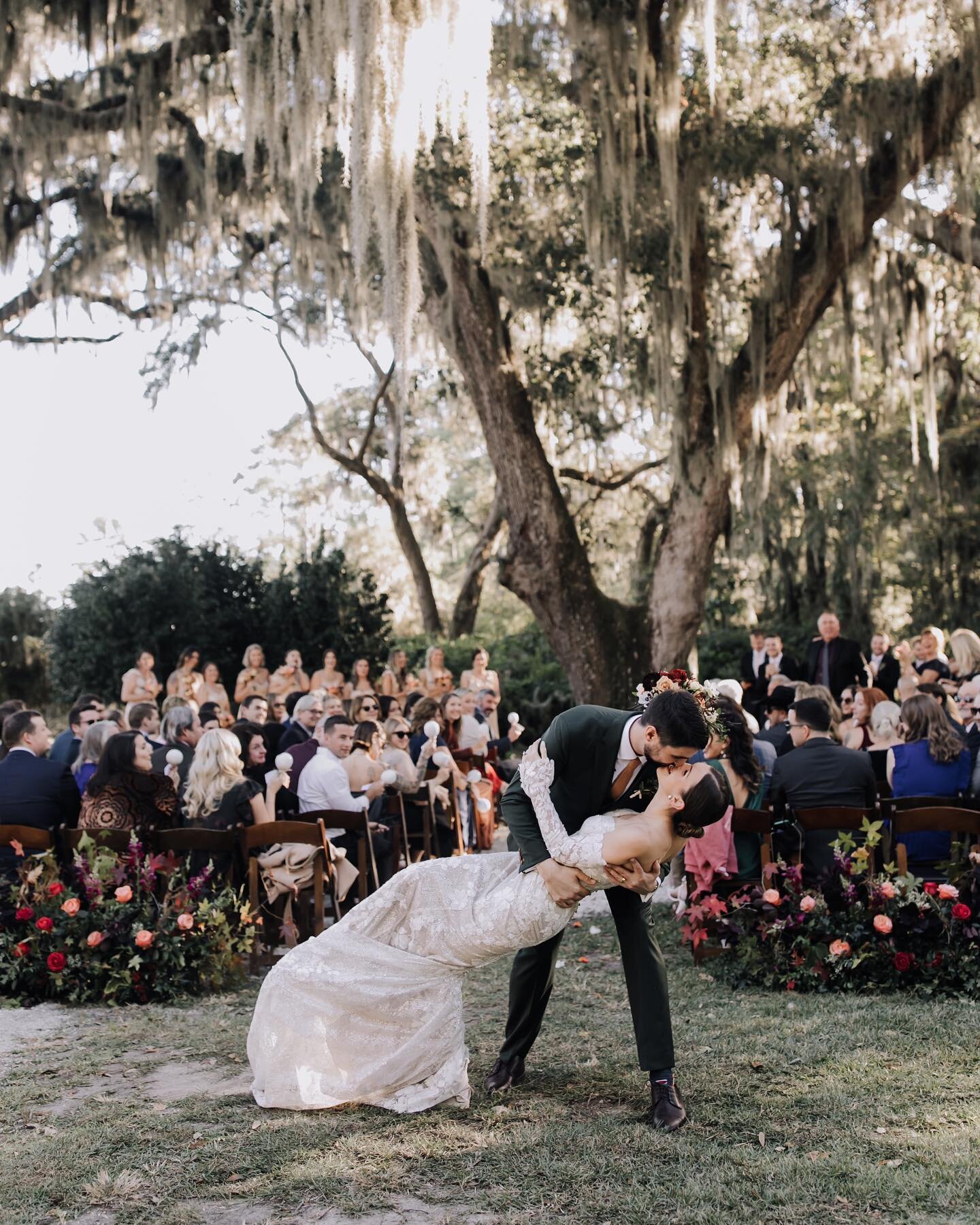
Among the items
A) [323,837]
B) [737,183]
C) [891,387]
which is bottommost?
[323,837]

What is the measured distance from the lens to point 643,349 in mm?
12719

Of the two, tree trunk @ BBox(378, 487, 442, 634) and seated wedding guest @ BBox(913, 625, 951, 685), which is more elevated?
tree trunk @ BBox(378, 487, 442, 634)

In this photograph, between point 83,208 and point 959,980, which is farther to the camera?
point 83,208

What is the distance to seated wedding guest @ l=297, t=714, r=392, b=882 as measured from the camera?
6898mm

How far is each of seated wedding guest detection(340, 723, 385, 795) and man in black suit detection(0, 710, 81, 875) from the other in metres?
1.57

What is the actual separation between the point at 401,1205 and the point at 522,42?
34.2 ft

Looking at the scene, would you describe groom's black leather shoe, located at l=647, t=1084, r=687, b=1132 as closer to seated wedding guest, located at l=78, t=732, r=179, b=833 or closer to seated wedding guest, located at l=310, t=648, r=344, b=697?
seated wedding guest, located at l=78, t=732, r=179, b=833

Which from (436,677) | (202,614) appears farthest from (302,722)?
(202,614)

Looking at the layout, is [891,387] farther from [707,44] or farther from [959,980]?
[959,980]

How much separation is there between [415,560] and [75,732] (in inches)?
477

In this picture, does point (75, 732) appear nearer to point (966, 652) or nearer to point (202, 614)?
point (966, 652)

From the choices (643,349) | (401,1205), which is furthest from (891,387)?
(401,1205)

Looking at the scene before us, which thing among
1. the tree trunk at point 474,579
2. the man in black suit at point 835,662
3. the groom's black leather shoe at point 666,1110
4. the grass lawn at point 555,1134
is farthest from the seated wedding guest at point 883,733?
the tree trunk at point 474,579

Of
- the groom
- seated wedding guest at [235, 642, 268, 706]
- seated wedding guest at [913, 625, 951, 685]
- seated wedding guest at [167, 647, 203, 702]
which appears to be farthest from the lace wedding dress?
seated wedding guest at [235, 642, 268, 706]
